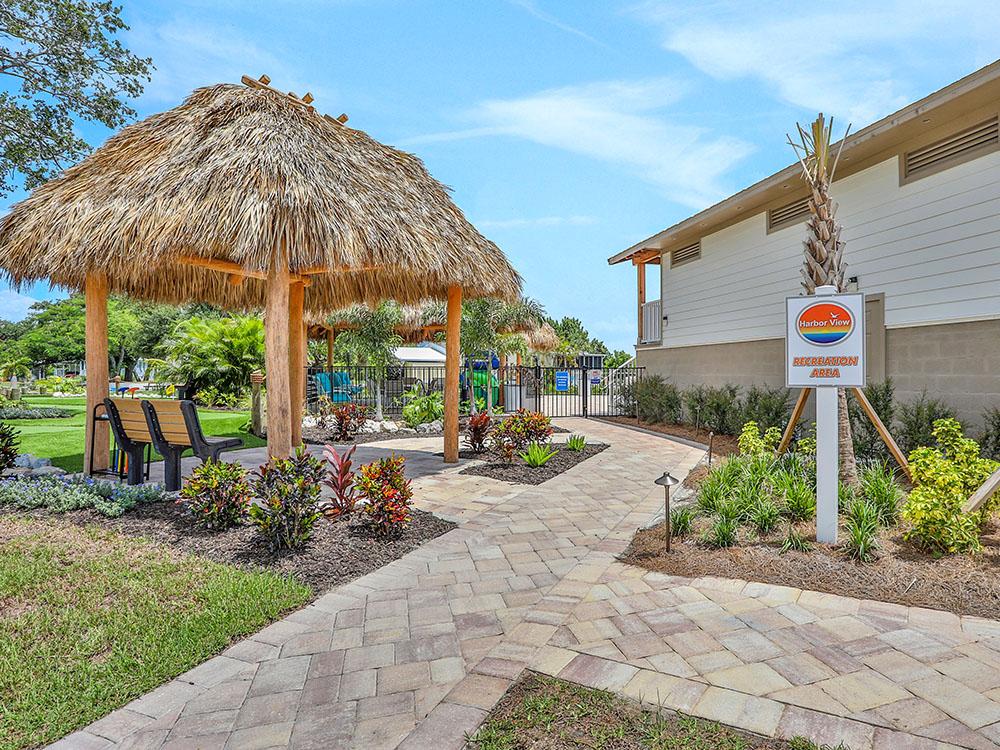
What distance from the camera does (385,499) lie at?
4832mm

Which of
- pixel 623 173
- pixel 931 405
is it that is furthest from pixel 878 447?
pixel 623 173

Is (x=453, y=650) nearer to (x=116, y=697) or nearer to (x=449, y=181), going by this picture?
(x=116, y=697)

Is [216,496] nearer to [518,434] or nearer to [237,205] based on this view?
[237,205]

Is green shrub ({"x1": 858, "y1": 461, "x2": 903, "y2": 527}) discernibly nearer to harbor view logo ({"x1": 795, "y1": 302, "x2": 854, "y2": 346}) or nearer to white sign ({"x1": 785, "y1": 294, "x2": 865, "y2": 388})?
white sign ({"x1": 785, "y1": 294, "x2": 865, "y2": 388})

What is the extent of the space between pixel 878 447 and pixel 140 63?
53.2 ft

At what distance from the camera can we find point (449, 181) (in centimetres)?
912

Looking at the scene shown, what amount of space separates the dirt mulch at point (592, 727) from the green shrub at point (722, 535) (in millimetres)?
2274

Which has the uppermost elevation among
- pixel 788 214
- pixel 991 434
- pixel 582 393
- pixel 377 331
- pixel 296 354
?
pixel 788 214

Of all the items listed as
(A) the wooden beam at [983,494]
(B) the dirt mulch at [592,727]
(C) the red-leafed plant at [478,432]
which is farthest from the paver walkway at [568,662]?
(C) the red-leafed plant at [478,432]

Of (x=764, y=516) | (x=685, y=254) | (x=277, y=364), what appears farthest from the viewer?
(x=685, y=254)

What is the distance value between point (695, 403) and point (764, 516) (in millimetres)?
8888

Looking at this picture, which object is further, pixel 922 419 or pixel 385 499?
pixel 922 419

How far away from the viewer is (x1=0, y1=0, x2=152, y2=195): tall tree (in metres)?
12.3

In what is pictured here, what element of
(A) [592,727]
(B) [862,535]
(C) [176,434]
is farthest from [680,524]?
(C) [176,434]
